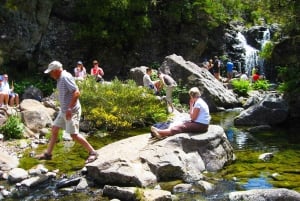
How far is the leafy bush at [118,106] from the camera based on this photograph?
16.3m

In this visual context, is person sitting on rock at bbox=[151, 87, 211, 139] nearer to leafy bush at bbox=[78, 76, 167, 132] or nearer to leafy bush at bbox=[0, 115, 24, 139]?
leafy bush at bbox=[78, 76, 167, 132]

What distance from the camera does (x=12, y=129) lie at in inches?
581

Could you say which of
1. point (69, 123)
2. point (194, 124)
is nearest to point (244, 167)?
point (194, 124)

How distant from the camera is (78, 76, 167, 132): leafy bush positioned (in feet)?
53.6

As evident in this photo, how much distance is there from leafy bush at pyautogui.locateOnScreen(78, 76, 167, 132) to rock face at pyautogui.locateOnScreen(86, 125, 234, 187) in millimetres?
4968

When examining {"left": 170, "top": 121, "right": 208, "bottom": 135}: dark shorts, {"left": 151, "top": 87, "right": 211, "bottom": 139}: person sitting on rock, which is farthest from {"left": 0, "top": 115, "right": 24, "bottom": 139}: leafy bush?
{"left": 170, "top": 121, "right": 208, "bottom": 135}: dark shorts

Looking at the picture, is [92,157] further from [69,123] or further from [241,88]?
[241,88]

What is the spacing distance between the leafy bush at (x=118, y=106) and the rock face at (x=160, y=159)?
16.3 feet

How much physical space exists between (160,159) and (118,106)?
23.2 ft

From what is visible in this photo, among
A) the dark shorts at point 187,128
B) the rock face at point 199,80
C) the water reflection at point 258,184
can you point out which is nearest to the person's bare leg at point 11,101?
the rock face at point 199,80

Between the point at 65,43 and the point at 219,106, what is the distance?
12858 mm

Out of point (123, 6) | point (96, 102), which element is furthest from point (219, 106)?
point (123, 6)

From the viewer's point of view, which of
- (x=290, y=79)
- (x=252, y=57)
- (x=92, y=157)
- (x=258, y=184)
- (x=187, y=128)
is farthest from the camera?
(x=252, y=57)

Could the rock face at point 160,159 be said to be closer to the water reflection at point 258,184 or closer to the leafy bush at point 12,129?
the water reflection at point 258,184
